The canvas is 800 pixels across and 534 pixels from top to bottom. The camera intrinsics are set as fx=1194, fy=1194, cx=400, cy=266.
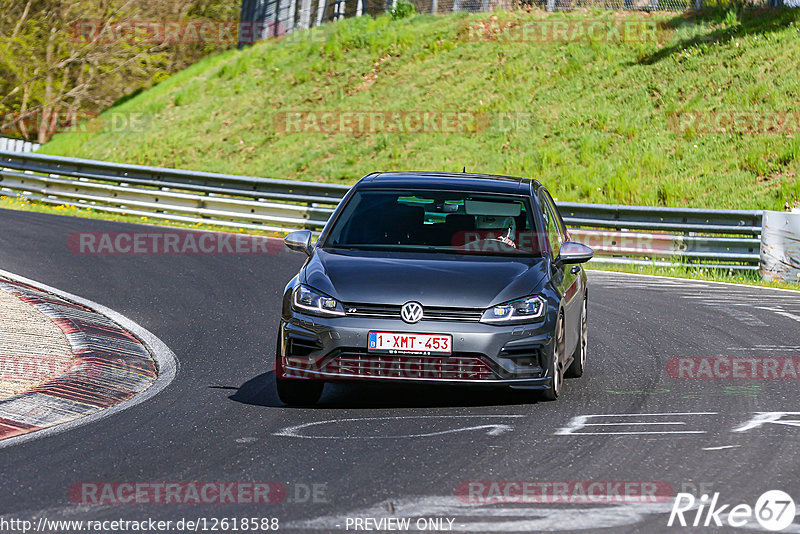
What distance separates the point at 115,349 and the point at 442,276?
3439mm

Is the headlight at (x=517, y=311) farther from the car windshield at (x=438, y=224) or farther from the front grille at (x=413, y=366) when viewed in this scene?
the car windshield at (x=438, y=224)

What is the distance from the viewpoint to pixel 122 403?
8.17m

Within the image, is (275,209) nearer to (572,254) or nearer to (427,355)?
(572,254)

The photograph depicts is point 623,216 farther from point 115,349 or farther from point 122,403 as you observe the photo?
point 122,403

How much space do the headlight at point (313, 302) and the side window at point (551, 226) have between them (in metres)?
1.94

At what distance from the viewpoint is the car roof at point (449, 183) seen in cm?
910

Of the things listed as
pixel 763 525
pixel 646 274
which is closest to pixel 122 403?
pixel 763 525

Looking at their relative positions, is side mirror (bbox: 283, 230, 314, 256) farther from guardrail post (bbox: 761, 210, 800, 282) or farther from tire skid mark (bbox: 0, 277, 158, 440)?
guardrail post (bbox: 761, 210, 800, 282)

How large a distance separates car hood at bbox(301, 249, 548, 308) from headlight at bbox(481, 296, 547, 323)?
4cm

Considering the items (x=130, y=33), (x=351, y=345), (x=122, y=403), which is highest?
(x=130, y=33)

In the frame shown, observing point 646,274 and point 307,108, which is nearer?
point 646,274

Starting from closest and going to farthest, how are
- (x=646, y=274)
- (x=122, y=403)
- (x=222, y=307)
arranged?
(x=122, y=403), (x=222, y=307), (x=646, y=274)

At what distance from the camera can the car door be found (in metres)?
8.62

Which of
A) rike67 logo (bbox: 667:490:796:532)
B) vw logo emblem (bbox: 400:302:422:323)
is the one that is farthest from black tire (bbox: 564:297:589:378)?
rike67 logo (bbox: 667:490:796:532)
